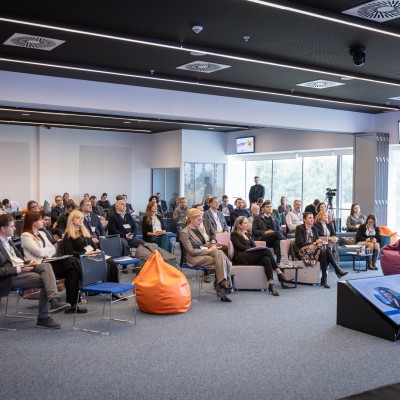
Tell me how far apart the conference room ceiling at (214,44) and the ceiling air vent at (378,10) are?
0.5 inches

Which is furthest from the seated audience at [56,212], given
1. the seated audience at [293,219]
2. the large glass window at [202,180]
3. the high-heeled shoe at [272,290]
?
the high-heeled shoe at [272,290]

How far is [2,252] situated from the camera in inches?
242

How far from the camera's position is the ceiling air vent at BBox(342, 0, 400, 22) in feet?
19.9

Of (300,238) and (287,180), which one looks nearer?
(300,238)

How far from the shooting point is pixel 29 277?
625 centimetres


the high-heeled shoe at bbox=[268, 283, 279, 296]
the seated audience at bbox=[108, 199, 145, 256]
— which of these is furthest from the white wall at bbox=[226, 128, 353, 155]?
the high-heeled shoe at bbox=[268, 283, 279, 296]

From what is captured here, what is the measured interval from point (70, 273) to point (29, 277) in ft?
3.08

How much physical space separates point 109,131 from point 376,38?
14259 millimetres

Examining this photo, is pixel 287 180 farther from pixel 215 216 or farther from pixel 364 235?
pixel 215 216

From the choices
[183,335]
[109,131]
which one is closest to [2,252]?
[183,335]

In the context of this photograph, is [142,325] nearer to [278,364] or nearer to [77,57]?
[278,364]

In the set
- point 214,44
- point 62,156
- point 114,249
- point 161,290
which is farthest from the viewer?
point 62,156

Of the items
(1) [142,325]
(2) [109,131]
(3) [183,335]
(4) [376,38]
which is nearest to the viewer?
(3) [183,335]

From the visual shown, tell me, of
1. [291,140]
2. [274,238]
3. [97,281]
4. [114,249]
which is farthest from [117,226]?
[291,140]
